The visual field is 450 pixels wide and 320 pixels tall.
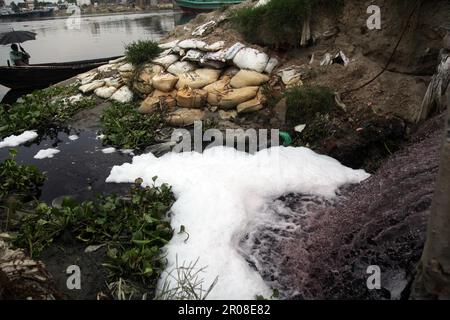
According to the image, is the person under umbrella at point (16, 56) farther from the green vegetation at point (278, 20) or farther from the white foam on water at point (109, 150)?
the green vegetation at point (278, 20)

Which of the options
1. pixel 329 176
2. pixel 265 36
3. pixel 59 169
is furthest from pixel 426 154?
pixel 59 169

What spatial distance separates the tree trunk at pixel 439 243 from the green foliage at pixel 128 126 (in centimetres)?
611

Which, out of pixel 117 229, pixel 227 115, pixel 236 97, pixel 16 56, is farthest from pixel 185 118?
pixel 16 56

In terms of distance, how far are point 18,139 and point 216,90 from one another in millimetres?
5016

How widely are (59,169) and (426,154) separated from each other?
21.5 feet

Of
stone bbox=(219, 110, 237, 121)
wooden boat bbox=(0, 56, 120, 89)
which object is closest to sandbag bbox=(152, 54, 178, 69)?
stone bbox=(219, 110, 237, 121)

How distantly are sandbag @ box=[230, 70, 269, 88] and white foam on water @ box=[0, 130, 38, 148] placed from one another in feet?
16.9

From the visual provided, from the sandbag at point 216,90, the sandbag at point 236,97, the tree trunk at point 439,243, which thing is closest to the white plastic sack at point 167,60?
the sandbag at point 216,90

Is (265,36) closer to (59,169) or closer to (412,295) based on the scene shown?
(59,169)

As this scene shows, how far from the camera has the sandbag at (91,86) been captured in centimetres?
1026

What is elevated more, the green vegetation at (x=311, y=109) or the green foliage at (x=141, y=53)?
the green foliage at (x=141, y=53)

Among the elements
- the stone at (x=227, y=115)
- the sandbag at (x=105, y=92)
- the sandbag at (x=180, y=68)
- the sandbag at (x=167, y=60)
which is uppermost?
the sandbag at (x=167, y=60)

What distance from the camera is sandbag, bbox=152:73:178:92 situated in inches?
346

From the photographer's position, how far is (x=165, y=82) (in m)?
8.80
